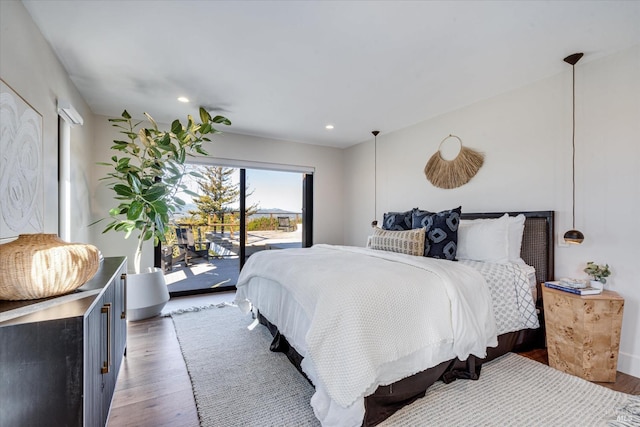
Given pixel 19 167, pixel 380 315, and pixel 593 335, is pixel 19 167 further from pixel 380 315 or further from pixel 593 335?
pixel 593 335

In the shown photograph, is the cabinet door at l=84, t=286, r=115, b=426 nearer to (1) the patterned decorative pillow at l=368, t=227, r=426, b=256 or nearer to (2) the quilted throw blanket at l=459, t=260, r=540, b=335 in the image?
(1) the patterned decorative pillow at l=368, t=227, r=426, b=256

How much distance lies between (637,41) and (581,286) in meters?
1.81

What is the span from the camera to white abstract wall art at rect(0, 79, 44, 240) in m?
1.45

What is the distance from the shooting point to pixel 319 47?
213 cm

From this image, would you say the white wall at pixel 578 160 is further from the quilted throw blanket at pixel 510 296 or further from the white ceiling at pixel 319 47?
the quilted throw blanket at pixel 510 296

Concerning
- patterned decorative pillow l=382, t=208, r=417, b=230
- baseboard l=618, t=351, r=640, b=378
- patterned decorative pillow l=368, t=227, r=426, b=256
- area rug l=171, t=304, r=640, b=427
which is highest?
patterned decorative pillow l=382, t=208, r=417, b=230

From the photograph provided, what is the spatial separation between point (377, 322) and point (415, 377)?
0.51 meters

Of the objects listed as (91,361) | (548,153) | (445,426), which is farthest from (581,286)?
(91,361)

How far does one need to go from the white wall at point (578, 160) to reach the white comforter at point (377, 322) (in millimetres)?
1092

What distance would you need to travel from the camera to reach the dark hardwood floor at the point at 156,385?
5.45ft

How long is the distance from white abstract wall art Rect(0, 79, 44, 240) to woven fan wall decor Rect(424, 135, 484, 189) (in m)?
3.68

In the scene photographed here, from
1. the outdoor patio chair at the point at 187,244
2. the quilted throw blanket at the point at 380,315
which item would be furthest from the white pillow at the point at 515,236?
the outdoor patio chair at the point at 187,244

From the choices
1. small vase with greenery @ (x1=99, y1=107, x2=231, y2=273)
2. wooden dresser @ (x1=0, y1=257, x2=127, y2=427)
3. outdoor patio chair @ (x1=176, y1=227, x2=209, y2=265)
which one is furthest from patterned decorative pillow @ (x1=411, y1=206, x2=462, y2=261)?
outdoor patio chair @ (x1=176, y1=227, x2=209, y2=265)

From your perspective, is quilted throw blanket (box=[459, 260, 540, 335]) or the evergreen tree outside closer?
quilted throw blanket (box=[459, 260, 540, 335])
